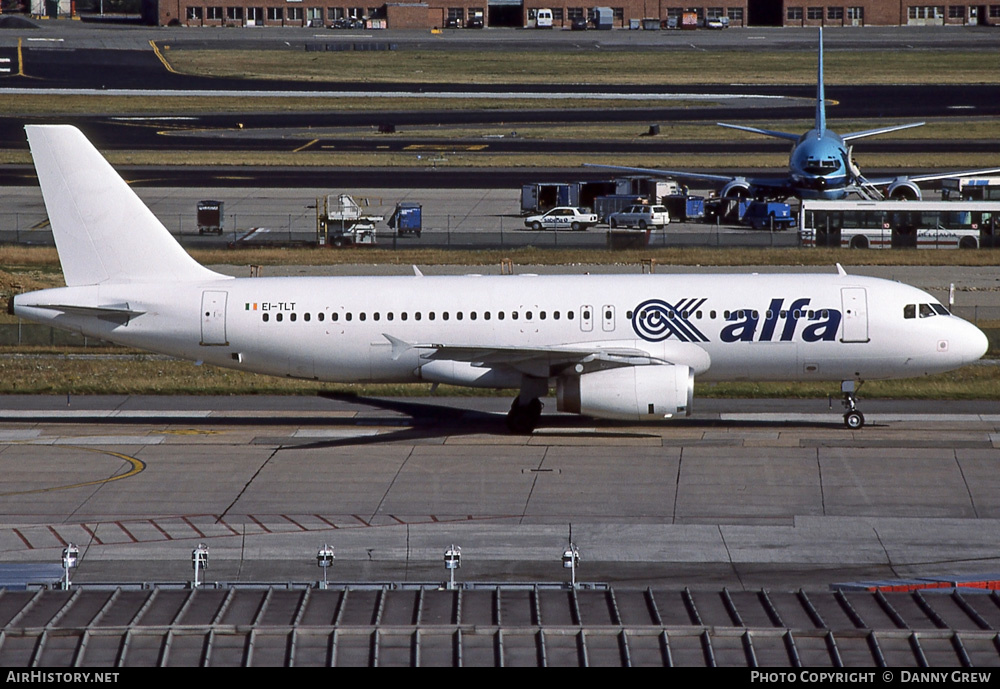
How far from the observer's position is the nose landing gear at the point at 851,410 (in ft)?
135

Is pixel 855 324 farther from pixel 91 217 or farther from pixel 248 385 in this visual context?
pixel 91 217

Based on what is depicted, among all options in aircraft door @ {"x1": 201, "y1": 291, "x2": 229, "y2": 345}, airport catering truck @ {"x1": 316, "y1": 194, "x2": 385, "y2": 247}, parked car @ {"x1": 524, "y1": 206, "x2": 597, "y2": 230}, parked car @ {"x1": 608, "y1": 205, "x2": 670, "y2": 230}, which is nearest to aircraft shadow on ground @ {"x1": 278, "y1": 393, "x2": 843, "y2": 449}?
aircraft door @ {"x1": 201, "y1": 291, "x2": 229, "y2": 345}

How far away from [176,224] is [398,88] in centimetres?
8430

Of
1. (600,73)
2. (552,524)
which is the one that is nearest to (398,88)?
(600,73)

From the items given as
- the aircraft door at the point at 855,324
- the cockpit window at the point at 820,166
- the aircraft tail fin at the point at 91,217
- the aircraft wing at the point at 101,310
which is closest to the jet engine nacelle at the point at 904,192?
the cockpit window at the point at 820,166

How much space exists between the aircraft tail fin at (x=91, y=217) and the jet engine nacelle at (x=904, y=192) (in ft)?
202

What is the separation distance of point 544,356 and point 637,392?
2.98 meters

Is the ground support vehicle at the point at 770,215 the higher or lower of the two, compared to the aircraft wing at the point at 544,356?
higher

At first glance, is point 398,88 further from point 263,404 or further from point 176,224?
point 263,404

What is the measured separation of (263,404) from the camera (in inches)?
1844

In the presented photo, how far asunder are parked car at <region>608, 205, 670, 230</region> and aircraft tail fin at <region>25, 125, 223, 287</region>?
169 ft

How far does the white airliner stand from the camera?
39750 millimetres

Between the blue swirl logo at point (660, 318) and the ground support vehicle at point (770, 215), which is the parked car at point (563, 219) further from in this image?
the blue swirl logo at point (660, 318)

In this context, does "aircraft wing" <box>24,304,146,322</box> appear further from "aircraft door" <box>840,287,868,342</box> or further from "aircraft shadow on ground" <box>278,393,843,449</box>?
"aircraft door" <box>840,287,868,342</box>
